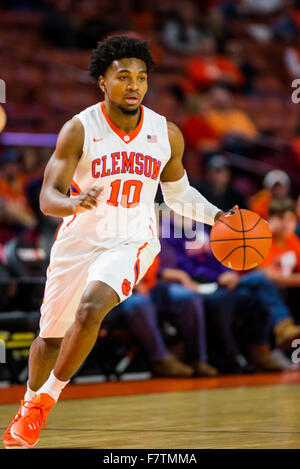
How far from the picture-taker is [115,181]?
4566 mm

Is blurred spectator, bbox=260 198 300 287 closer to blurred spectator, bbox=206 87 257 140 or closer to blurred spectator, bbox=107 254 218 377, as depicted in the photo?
blurred spectator, bbox=107 254 218 377

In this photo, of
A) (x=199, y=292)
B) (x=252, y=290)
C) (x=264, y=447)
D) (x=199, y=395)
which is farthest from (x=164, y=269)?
(x=264, y=447)

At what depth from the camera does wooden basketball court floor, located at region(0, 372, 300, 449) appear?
436cm

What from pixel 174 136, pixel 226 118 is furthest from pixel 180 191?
pixel 226 118

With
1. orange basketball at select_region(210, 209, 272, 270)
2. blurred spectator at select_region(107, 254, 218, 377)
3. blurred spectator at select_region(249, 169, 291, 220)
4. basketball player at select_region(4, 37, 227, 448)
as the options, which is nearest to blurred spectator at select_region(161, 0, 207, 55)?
blurred spectator at select_region(249, 169, 291, 220)

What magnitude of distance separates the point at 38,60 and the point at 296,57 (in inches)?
231

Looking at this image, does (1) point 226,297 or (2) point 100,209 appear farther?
(1) point 226,297

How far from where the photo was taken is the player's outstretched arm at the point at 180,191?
490 centimetres

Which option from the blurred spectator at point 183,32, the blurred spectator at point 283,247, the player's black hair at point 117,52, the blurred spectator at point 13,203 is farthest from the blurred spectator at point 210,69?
the player's black hair at point 117,52

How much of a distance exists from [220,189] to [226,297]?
152 cm

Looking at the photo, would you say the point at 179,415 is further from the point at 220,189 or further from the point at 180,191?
the point at 220,189

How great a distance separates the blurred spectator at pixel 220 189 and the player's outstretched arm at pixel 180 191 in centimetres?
442

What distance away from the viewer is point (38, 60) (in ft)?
43.4
